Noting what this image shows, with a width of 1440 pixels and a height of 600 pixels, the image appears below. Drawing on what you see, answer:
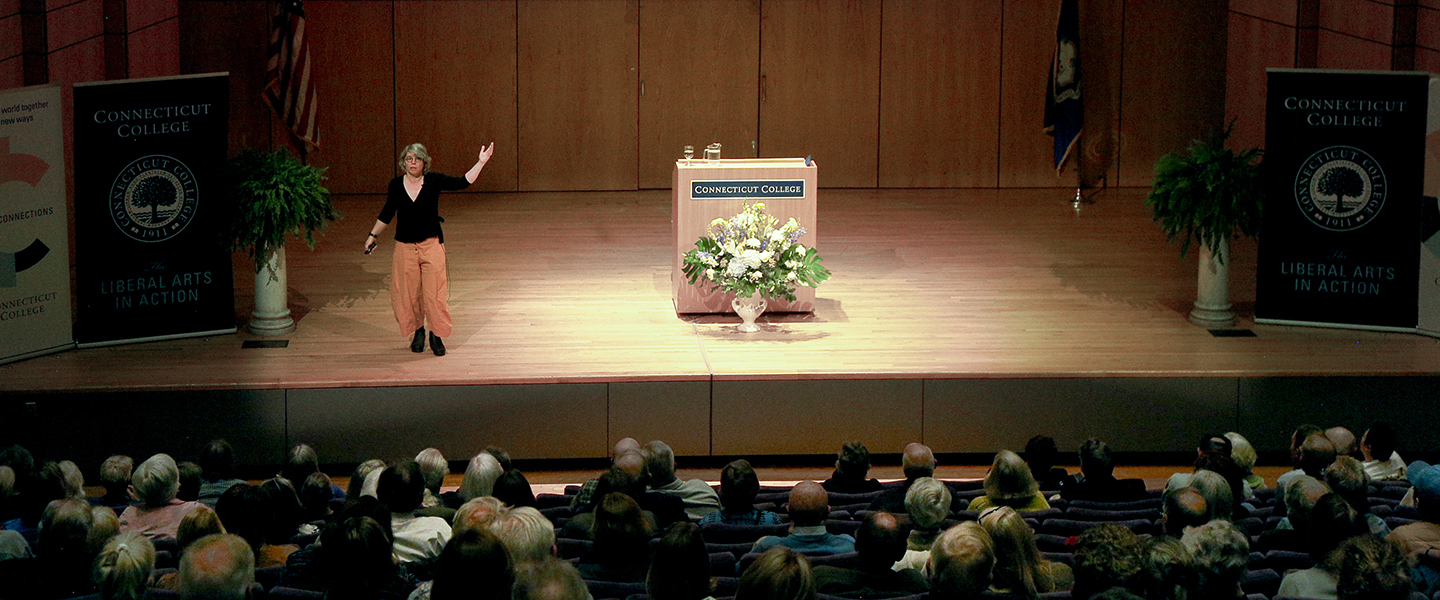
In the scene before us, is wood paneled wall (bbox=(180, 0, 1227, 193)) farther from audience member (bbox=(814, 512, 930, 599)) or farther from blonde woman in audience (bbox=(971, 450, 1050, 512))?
audience member (bbox=(814, 512, 930, 599))

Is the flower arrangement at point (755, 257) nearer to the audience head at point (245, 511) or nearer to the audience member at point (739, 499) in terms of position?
the audience member at point (739, 499)

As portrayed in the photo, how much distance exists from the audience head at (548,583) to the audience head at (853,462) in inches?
89.8

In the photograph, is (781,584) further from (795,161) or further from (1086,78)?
(1086,78)

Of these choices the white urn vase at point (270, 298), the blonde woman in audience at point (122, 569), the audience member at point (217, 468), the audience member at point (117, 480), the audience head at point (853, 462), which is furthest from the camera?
the white urn vase at point (270, 298)

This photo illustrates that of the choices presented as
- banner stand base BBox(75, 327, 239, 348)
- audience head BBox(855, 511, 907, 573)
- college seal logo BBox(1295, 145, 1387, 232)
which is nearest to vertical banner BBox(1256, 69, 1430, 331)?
college seal logo BBox(1295, 145, 1387, 232)

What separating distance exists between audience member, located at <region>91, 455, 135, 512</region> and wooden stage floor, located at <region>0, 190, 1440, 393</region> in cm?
193

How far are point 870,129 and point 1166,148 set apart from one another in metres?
2.75

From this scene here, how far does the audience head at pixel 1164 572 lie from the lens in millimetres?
3549

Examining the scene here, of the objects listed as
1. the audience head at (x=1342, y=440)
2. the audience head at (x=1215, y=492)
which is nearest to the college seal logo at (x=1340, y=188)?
the audience head at (x=1342, y=440)

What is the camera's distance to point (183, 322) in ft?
25.9

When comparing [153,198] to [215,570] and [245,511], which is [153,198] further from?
[215,570]

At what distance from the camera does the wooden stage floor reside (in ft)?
23.8

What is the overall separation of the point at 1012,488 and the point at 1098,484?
39cm

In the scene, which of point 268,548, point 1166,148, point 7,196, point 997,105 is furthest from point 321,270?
point 1166,148
